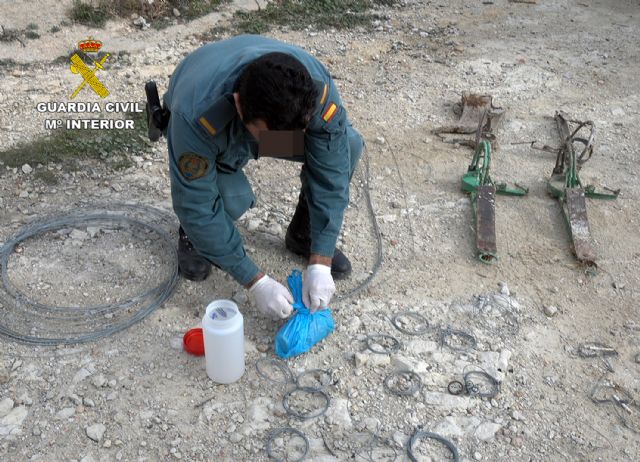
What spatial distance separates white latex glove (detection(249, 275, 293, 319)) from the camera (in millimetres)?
2533

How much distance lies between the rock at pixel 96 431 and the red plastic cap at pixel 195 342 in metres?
0.47

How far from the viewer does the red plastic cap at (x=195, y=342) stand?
2.58 meters

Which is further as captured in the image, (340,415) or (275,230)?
(275,230)

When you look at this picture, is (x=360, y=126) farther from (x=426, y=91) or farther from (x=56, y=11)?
(x=56, y=11)

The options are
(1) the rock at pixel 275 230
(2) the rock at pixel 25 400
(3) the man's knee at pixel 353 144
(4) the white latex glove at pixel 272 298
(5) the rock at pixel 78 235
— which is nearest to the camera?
(2) the rock at pixel 25 400

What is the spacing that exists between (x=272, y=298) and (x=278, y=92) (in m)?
1.00

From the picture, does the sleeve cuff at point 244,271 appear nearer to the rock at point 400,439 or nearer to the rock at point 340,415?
the rock at point 340,415

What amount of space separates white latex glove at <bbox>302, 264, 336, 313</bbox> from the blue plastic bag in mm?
39

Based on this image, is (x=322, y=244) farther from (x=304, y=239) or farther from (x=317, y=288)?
(x=304, y=239)

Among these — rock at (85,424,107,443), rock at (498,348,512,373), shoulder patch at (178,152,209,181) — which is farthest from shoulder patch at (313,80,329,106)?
rock at (85,424,107,443)

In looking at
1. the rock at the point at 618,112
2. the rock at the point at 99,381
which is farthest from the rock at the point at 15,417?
the rock at the point at 618,112

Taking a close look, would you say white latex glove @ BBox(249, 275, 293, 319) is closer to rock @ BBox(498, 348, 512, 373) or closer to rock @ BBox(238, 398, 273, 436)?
rock @ BBox(238, 398, 273, 436)

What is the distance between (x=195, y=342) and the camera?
258 cm

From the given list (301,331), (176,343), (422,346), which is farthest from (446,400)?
(176,343)
